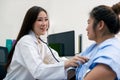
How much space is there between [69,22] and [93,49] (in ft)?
8.80

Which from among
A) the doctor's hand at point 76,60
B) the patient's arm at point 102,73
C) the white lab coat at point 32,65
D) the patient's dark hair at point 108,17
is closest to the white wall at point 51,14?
the white lab coat at point 32,65

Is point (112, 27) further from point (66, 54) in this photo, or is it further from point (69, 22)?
point (69, 22)

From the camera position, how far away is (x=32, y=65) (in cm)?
158

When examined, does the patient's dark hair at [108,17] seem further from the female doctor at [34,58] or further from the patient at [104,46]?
the female doctor at [34,58]

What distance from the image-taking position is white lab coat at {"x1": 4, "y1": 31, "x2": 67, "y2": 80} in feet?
5.04

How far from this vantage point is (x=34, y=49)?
1662 millimetres

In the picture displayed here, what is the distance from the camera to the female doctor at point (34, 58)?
1.53 metres

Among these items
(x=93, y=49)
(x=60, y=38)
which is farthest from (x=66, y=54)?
(x=93, y=49)

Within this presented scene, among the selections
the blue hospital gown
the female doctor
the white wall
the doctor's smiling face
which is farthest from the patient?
the white wall

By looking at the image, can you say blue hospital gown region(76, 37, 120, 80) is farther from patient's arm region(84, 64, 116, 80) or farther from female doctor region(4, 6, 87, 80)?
female doctor region(4, 6, 87, 80)

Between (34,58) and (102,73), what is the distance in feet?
2.01

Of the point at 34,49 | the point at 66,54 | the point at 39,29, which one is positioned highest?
the point at 39,29

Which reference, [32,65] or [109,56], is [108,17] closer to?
[109,56]

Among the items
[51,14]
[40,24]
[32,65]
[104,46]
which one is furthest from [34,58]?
[51,14]
